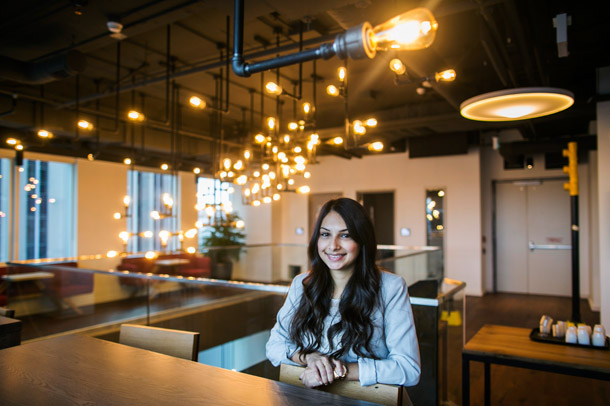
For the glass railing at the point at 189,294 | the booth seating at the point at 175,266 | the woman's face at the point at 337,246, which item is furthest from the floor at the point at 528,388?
the booth seating at the point at 175,266

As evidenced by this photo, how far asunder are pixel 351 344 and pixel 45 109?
24.4 ft

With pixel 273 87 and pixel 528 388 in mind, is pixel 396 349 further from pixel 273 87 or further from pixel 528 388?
pixel 528 388

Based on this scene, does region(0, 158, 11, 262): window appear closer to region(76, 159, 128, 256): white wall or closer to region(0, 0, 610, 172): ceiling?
region(0, 0, 610, 172): ceiling

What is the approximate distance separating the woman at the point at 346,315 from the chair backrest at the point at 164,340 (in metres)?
0.43

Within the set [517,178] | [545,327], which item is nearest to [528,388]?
[545,327]

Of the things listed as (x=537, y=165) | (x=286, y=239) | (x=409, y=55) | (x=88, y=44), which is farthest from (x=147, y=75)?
(x=537, y=165)

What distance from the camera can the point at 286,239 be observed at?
464 inches

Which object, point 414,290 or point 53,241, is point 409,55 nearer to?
point 414,290

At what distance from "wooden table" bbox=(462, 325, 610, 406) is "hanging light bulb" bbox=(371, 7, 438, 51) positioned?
7.37ft

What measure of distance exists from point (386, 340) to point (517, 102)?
2742 mm

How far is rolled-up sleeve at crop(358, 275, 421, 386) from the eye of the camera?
61.6 inches

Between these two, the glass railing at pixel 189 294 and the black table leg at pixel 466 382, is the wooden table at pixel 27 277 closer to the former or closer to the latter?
the glass railing at pixel 189 294

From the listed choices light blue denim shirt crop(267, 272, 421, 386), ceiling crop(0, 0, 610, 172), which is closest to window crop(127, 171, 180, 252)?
ceiling crop(0, 0, 610, 172)

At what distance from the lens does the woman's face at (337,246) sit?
5.84 feet
